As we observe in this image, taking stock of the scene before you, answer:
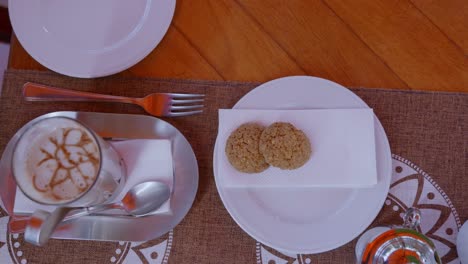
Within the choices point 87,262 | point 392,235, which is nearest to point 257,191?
point 392,235

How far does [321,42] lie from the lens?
0.86 m

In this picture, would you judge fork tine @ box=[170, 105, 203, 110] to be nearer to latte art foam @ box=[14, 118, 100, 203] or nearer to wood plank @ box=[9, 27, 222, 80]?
wood plank @ box=[9, 27, 222, 80]

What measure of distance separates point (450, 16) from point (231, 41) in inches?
17.8

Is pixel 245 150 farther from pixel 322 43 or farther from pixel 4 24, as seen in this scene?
pixel 4 24

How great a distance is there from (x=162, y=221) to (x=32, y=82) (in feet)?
1.25

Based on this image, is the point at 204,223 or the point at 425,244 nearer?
the point at 425,244

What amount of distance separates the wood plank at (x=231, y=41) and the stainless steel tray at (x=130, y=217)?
178 millimetres

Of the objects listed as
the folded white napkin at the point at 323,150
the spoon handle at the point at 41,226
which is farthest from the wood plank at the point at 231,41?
the spoon handle at the point at 41,226

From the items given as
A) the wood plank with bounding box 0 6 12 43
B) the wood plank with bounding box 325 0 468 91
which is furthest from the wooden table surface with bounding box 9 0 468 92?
the wood plank with bounding box 0 6 12 43

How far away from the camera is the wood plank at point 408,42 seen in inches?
33.6

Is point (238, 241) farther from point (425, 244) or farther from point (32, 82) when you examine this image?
point (32, 82)

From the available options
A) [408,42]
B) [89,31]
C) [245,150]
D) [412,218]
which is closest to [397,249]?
[412,218]

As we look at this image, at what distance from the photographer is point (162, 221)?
78 cm

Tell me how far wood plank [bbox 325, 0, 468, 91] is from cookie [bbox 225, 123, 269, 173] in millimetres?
323
